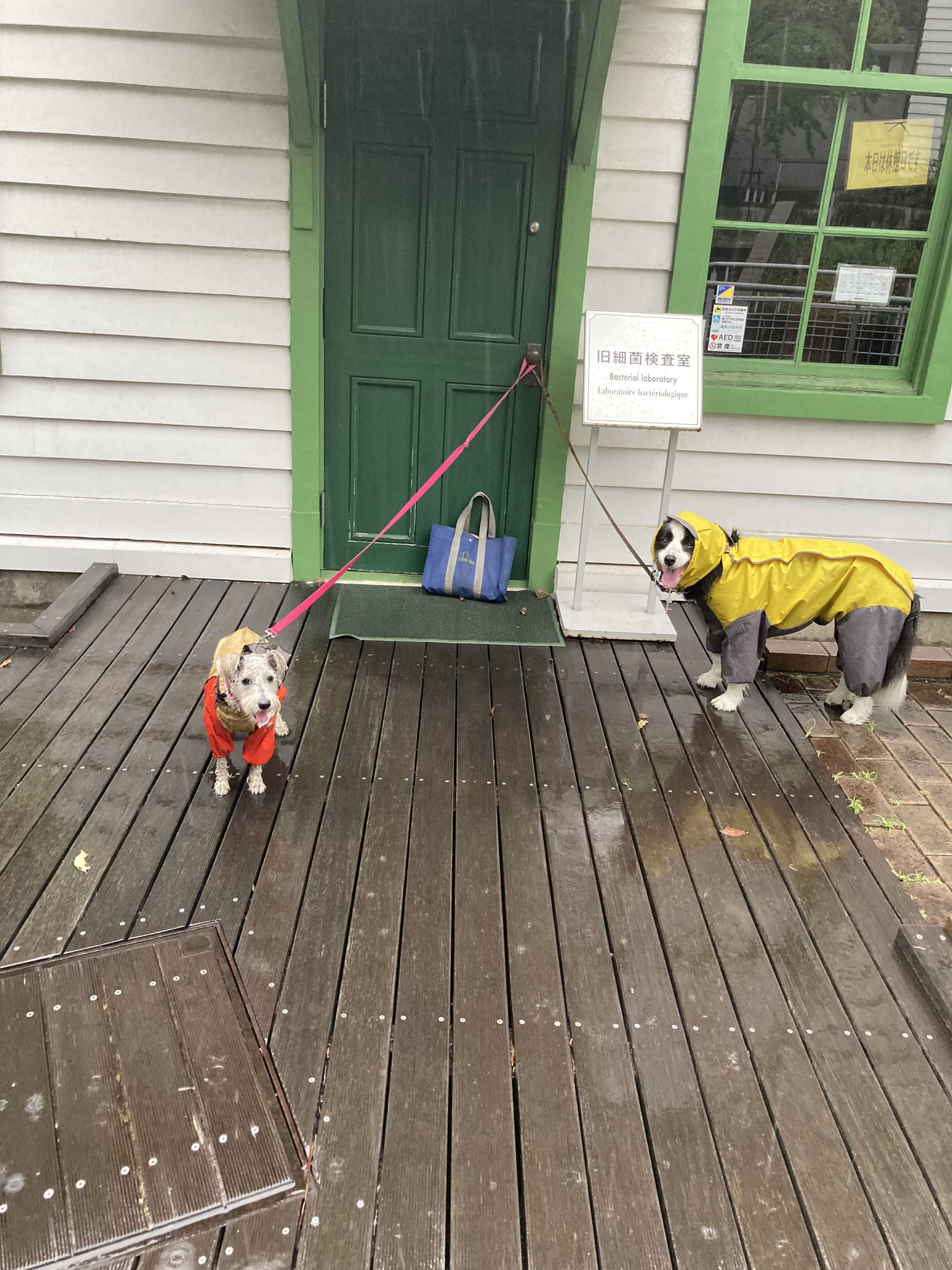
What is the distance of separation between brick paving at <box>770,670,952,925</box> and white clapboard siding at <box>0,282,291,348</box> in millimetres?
3160

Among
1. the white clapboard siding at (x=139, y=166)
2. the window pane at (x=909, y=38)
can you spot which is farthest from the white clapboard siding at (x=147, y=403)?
the window pane at (x=909, y=38)

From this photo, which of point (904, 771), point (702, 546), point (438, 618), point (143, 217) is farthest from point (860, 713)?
point (143, 217)

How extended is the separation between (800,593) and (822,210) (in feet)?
6.96

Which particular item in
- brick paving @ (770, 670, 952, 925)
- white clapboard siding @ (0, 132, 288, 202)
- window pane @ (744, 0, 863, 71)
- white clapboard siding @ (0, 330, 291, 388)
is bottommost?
brick paving @ (770, 670, 952, 925)

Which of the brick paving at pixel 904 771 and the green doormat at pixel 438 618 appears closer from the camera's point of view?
the brick paving at pixel 904 771

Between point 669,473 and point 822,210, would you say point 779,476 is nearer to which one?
point 669,473

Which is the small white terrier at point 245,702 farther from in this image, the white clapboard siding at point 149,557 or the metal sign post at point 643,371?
the metal sign post at point 643,371

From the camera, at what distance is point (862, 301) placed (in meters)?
4.64

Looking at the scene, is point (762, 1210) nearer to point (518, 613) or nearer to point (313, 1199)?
point (313, 1199)

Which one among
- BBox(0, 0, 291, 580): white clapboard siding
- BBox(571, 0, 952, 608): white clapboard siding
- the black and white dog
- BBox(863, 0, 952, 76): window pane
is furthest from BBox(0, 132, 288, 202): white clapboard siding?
BBox(863, 0, 952, 76): window pane

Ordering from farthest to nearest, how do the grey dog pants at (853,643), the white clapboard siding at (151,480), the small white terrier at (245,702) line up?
the white clapboard siding at (151,480) < the grey dog pants at (853,643) < the small white terrier at (245,702)

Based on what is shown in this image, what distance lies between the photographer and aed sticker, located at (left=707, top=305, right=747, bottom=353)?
4648 mm

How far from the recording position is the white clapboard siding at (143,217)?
14.1ft

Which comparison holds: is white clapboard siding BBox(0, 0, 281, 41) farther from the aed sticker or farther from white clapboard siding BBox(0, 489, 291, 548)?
the aed sticker
